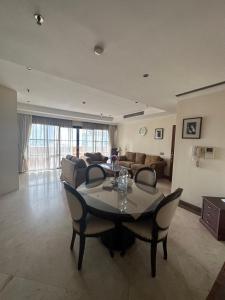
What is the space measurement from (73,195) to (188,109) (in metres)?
2.97

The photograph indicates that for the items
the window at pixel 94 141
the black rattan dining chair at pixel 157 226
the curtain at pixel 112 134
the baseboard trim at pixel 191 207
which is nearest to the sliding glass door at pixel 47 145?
the window at pixel 94 141

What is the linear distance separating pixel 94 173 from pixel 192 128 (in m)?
2.25

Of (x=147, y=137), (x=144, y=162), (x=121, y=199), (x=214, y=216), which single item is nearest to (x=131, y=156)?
(x=144, y=162)

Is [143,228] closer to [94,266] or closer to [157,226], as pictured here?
[157,226]

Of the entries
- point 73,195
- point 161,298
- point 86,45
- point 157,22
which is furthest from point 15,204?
point 157,22

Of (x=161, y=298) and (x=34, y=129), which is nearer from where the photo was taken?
(x=161, y=298)

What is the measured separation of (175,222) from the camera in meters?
2.71

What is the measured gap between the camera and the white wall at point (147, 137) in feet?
19.0

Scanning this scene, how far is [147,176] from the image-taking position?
9.46 feet

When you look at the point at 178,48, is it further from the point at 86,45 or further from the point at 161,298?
the point at 161,298

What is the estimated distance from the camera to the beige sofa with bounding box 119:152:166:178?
551cm

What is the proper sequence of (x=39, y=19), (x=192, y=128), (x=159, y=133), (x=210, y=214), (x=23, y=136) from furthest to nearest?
1. (x=159, y=133)
2. (x=23, y=136)
3. (x=192, y=128)
4. (x=210, y=214)
5. (x=39, y=19)

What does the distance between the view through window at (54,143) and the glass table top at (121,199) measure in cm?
477

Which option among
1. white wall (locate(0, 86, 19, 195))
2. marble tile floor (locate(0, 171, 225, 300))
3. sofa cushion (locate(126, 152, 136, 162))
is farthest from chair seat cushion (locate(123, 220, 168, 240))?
sofa cushion (locate(126, 152, 136, 162))
